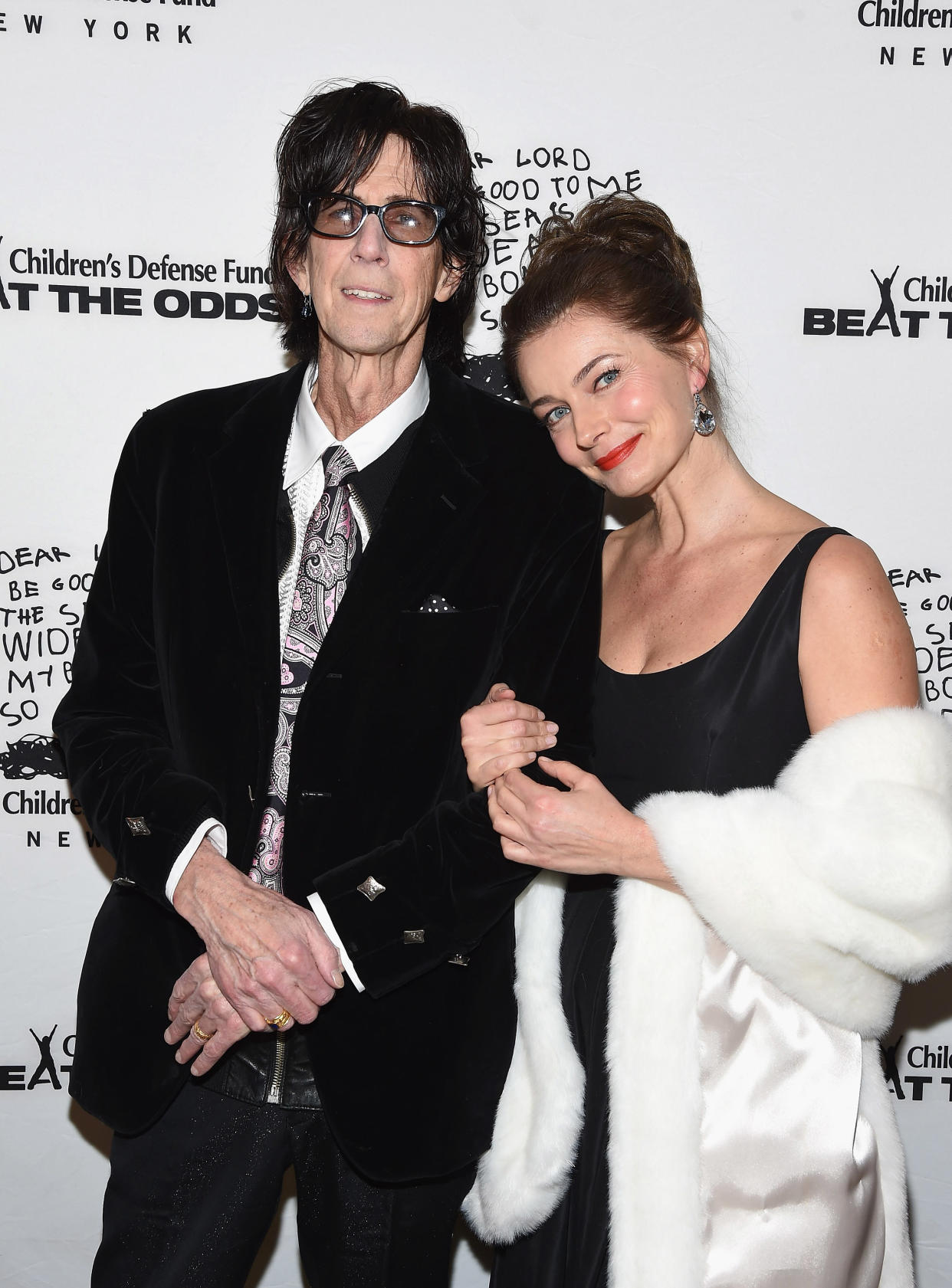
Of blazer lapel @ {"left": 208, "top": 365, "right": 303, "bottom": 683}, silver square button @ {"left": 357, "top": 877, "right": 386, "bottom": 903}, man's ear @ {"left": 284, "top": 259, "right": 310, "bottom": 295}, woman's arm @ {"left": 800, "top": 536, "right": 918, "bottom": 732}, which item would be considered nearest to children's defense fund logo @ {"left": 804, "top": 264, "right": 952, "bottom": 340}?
woman's arm @ {"left": 800, "top": 536, "right": 918, "bottom": 732}

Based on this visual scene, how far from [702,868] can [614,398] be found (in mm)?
788

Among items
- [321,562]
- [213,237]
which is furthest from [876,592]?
[213,237]

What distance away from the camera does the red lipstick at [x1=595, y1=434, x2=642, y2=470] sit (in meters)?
1.91

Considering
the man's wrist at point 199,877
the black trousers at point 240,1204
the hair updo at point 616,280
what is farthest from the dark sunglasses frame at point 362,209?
the black trousers at point 240,1204

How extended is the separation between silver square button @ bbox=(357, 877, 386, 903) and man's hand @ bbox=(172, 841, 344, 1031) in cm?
9

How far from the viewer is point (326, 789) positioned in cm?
173

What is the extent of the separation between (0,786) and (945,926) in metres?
2.01

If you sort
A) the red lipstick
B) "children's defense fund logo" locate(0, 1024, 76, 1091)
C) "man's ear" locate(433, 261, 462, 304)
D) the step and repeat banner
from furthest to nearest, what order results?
"children's defense fund logo" locate(0, 1024, 76, 1091)
the step and repeat banner
"man's ear" locate(433, 261, 462, 304)
the red lipstick

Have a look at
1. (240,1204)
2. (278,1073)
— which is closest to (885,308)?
(278,1073)

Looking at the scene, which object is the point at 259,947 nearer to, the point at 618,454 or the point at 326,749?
the point at 326,749

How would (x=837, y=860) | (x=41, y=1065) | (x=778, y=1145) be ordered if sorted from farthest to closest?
(x=41, y=1065)
(x=778, y=1145)
(x=837, y=860)

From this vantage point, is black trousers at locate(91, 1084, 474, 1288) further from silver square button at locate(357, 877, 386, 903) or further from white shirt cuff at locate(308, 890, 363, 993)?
silver square button at locate(357, 877, 386, 903)

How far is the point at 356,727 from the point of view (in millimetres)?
1746

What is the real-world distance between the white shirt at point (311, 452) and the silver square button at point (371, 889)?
0.25m
